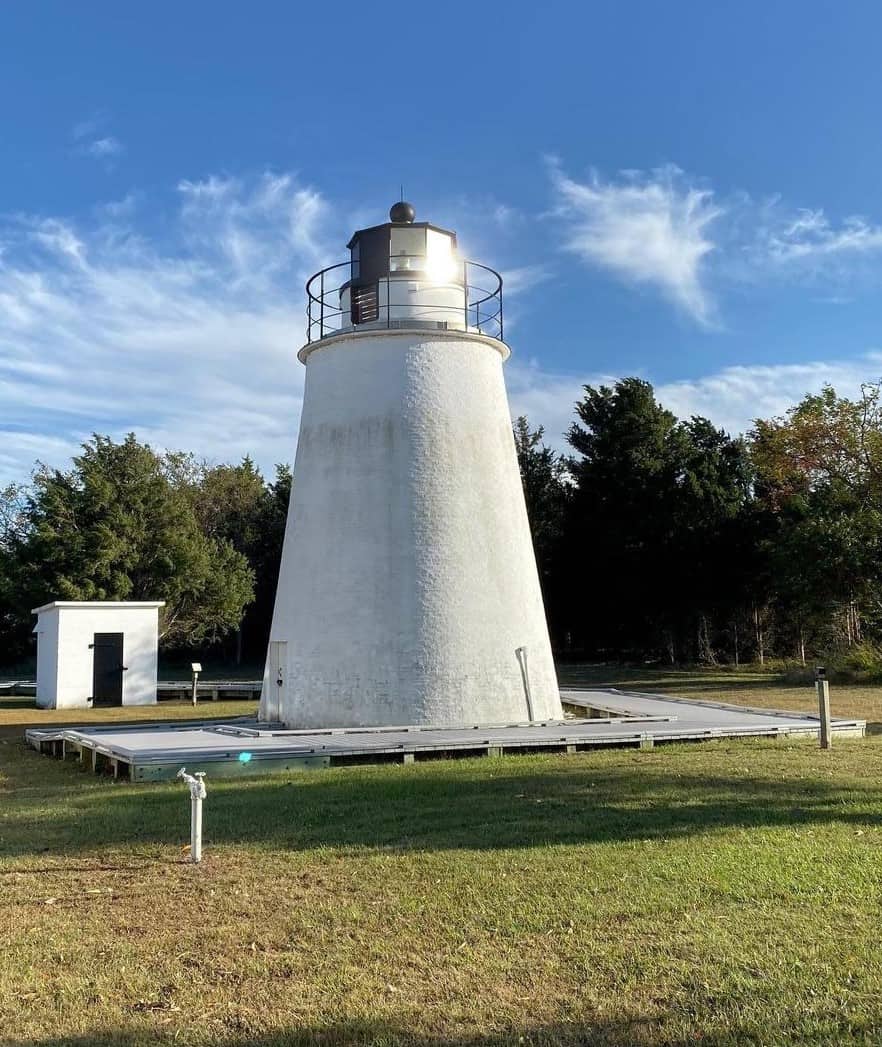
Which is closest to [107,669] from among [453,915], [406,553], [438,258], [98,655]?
[98,655]

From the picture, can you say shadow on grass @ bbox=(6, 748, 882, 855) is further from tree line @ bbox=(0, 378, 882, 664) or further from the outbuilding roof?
tree line @ bbox=(0, 378, 882, 664)

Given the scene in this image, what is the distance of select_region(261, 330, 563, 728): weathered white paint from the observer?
15.6m

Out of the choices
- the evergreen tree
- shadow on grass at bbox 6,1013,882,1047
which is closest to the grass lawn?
shadow on grass at bbox 6,1013,882,1047

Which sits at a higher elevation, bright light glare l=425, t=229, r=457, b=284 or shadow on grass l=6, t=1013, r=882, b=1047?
bright light glare l=425, t=229, r=457, b=284

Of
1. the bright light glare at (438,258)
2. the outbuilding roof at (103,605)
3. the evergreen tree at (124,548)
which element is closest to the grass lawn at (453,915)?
the bright light glare at (438,258)

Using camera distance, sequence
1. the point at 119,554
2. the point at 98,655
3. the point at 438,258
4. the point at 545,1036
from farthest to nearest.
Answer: the point at 119,554 → the point at 98,655 → the point at 438,258 → the point at 545,1036

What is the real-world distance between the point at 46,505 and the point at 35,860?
27.9 meters

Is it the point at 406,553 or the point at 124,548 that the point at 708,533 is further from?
the point at 406,553

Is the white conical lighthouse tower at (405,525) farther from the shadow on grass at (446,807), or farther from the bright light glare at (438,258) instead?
the shadow on grass at (446,807)

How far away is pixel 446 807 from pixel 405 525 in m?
7.17

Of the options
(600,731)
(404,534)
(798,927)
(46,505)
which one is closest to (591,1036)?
(798,927)

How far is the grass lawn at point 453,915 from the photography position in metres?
4.41

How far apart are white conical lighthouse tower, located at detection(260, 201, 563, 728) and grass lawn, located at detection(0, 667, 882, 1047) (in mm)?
5259

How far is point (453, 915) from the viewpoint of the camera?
5852 millimetres
